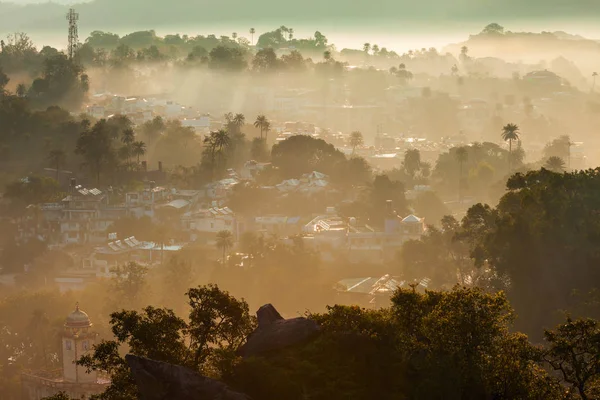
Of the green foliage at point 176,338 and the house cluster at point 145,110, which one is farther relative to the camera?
the house cluster at point 145,110

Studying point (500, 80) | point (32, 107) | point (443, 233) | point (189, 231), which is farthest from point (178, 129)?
point (500, 80)

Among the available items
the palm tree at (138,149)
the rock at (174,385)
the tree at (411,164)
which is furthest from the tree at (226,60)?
the rock at (174,385)

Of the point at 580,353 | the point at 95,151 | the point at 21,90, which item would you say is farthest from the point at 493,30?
the point at 580,353

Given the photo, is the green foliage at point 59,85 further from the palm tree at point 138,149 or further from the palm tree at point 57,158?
the palm tree at point 57,158

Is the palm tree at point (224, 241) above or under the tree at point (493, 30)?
under

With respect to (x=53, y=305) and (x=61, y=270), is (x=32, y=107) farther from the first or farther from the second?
(x=53, y=305)

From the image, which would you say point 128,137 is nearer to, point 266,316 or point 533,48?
point 266,316
